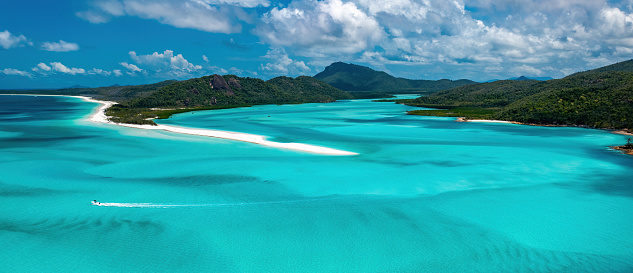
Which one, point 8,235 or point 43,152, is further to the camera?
point 43,152

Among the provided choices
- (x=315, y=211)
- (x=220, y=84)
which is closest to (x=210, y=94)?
(x=220, y=84)

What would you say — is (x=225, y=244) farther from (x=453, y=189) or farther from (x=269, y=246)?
(x=453, y=189)

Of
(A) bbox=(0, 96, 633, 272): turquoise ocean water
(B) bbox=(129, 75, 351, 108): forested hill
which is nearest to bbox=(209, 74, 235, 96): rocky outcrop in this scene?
(B) bbox=(129, 75, 351, 108): forested hill

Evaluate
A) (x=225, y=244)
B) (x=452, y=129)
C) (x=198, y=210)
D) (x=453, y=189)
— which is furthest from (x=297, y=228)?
(x=452, y=129)

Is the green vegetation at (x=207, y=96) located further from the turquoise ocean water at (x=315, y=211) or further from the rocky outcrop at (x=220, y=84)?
the turquoise ocean water at (x=315, y=211)

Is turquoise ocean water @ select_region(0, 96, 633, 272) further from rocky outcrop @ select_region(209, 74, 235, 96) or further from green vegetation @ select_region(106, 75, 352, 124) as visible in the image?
rocky outcrop @ select_region(209, 74, 235, 96)

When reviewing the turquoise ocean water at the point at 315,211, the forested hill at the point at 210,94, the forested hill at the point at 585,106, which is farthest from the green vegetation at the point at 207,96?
the turquoise ocean water at the point at 315,211

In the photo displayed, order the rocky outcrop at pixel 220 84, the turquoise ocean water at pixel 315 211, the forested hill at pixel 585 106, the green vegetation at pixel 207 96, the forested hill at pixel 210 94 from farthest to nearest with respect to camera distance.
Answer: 1. the rocky outcrop at pixel 220 84
2. the forested hill at pixel 210 94
3. the green vegetation at pixel 207 96
4. the forested hill at pixel 585 106
5. the turquoise ocean water at pixel 315 211

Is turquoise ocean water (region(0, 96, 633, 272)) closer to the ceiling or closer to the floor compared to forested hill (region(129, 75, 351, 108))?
closer to the floor

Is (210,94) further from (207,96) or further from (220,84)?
(220,84)
